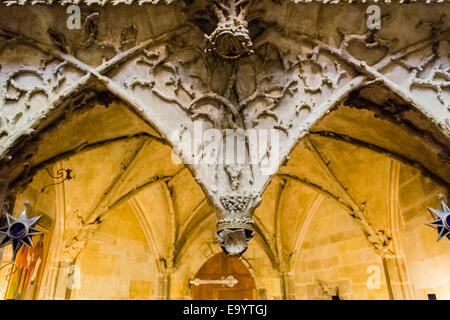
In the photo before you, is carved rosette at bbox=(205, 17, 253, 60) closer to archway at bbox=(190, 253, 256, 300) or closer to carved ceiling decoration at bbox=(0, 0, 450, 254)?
carved ceiling decoration at bbox=(0, 0, 450, 254)

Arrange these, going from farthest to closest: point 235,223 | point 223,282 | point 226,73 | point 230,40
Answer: point 223,282
point 226,73
point 230,40
point 235,223

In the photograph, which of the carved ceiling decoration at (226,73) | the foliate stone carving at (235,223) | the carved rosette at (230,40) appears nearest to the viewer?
the foliate stone carving at (235,223)

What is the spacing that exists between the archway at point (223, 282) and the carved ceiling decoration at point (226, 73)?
531cm

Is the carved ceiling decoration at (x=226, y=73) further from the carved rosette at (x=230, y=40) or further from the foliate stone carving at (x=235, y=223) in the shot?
the foliate stone carving at (x=235, y=223)

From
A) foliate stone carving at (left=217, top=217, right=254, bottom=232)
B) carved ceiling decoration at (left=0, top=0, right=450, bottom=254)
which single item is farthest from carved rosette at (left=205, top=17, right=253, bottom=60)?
foliate stone carving at (left=217, top=217, right=254, bottom=232)

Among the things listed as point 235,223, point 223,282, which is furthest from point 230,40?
point 223,282

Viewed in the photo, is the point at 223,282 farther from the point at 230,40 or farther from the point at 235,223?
the point at 230,40

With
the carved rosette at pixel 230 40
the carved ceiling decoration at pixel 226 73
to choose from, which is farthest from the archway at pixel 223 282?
the carved rosette at pixel 230 40

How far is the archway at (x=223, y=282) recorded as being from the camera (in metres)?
8.29

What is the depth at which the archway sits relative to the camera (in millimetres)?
8289

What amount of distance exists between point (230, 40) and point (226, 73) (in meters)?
0.70

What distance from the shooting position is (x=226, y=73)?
432 centimetres

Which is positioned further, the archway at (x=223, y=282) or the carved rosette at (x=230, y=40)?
the archway at (x=223, y=282)

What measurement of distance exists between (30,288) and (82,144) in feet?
8.61
